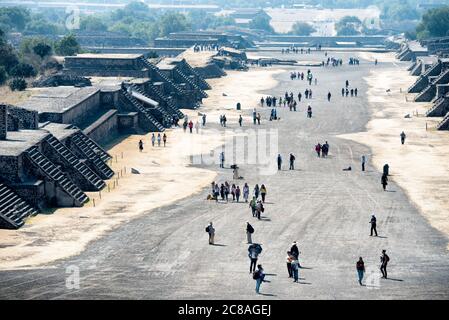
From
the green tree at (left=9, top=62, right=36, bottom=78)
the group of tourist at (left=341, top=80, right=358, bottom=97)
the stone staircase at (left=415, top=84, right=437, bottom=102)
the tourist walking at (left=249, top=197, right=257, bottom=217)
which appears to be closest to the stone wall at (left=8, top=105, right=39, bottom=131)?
the tourist walking at (left=249, top=197, right=257, bottom=217)

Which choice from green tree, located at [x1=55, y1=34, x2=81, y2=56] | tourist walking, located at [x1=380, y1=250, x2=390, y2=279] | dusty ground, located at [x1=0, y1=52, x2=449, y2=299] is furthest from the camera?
green tree, located at [x1=55, y1=34, x2=81, y2=56]

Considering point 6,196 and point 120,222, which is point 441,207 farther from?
point 6,196

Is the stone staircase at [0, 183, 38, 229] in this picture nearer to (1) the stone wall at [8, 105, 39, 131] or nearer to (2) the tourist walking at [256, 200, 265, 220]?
(2) the tourist walking at [256, 200, 265, 220]

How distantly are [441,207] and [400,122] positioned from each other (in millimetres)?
36237

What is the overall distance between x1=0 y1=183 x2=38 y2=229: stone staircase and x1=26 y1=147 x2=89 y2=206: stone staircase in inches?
95.4

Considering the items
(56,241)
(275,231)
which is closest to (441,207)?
(275,231)

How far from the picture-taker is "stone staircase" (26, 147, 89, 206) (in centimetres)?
5556

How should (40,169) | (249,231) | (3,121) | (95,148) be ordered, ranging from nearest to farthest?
(249,231) → (40,169) → (3,121) → (95,148)

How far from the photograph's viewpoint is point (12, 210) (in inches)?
2039

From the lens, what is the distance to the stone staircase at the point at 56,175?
5556cm

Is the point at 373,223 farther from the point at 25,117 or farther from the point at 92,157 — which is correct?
the point at 25,117

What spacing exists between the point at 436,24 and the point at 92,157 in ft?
430

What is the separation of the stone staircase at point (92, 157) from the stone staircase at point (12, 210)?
1053 centimetres

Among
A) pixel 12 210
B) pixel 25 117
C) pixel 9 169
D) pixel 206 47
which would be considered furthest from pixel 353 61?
pixel 12 210
